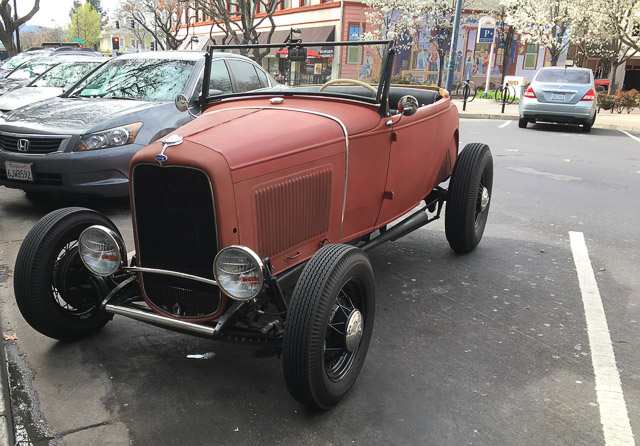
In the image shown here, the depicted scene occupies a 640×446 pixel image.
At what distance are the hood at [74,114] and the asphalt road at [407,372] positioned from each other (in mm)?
1343

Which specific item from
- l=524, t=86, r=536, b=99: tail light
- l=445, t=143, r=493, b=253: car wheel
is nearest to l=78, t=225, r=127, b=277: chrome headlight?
l=445, t=143, r=493, b=253: car wheel

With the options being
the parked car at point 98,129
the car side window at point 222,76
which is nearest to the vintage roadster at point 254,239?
the car side window at point 222,76

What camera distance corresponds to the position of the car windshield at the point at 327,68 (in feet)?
13.0

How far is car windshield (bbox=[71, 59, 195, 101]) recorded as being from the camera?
22.0 feet

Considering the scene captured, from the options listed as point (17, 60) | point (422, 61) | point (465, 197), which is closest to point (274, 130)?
point (465, 197)

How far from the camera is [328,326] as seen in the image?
280 cm

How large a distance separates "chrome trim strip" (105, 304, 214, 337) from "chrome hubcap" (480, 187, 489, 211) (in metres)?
3.37

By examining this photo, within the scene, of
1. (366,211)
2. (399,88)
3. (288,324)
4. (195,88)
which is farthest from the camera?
(195,88)

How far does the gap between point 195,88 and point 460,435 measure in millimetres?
5155

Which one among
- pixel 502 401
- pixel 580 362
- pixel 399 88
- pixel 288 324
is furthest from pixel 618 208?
pixel 288 324

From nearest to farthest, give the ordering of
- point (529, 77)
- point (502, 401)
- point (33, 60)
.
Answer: point (502, 401) → point (33, 60) → point (529, 77)

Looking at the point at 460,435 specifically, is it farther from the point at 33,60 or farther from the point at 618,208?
the point at 33,60

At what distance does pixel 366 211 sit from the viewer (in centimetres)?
387

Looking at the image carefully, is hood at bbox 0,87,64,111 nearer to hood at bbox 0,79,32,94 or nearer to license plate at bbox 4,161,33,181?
hood at bbox 0,79,32,94
